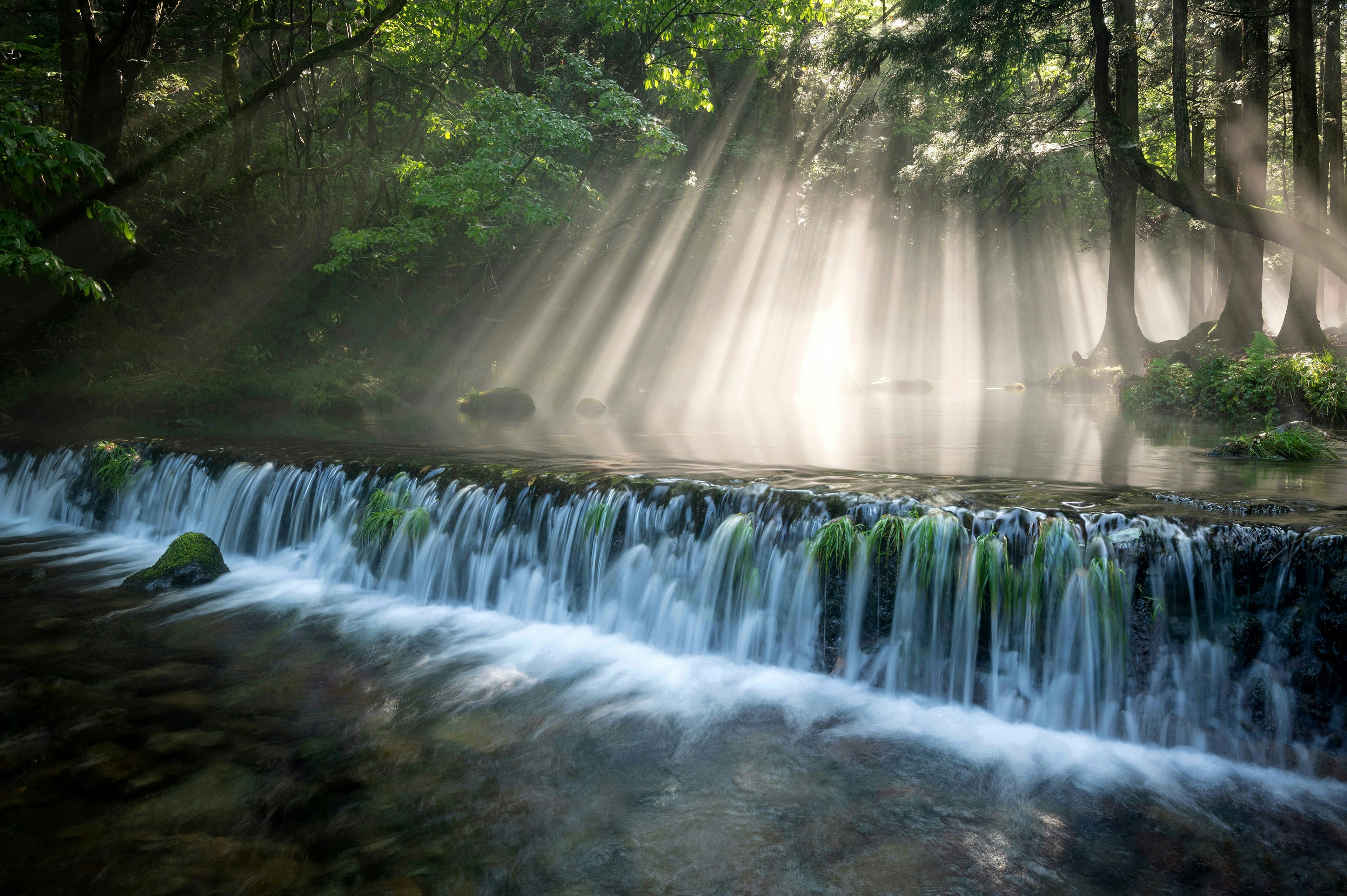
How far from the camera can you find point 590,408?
21875mm

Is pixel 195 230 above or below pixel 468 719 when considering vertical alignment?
above

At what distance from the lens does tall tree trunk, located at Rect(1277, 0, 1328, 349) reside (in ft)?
45.2

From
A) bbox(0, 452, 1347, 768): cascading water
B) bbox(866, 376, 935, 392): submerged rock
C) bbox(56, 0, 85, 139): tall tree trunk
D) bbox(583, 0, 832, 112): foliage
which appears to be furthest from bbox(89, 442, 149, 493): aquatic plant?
bbox(866, 376, 935, 392): submerged rock

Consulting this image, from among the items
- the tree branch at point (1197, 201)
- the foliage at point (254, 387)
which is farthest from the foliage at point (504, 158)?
the tree branch at point (1197, 201)

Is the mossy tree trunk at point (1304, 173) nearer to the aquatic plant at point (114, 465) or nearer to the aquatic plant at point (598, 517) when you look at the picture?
the aquatic plant at point (598, 517)

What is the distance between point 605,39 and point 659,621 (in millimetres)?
23870

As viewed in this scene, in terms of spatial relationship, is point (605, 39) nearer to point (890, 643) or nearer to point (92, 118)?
point (92, 118)

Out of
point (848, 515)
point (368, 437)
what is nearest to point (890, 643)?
point (848, 515)

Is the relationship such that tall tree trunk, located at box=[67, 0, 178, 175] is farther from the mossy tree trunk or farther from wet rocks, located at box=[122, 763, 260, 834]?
the mossy tree trunk

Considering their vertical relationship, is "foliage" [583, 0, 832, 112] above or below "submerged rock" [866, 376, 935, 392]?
above

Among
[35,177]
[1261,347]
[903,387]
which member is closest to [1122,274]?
[1261,347]

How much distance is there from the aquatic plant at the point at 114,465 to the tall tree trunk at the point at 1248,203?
21884 millimetres

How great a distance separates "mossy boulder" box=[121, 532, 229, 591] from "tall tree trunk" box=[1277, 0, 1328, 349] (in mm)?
19356

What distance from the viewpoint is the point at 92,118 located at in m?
13.2
